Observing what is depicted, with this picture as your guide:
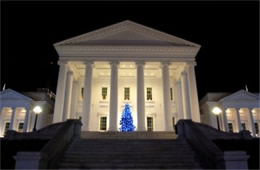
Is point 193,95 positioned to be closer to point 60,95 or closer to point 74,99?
point 60,95

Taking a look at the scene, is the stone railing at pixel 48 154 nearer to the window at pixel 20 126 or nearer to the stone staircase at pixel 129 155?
the stone staircase at pixel 129 155

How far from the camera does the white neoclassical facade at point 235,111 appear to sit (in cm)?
3798

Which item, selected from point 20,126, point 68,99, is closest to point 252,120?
point 68,99

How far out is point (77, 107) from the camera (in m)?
37.2

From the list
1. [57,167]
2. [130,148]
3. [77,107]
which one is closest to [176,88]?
[77,107]

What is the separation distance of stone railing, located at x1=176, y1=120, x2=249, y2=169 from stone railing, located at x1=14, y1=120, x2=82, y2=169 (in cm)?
716

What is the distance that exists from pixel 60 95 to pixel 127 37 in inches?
481

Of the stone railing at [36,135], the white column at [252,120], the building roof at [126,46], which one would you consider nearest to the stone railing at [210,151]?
the stone railing at [36,135]

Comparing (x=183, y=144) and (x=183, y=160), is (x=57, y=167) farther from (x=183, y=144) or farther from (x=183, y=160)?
(x=183, y=144)

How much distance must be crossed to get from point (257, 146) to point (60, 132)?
487 inches

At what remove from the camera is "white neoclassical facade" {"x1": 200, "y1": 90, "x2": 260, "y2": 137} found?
37984 mm

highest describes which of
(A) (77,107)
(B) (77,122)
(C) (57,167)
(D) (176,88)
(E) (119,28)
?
(E) (119,28)

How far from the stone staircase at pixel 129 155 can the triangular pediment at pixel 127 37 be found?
2012 centimetres

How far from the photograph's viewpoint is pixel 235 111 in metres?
39.1
